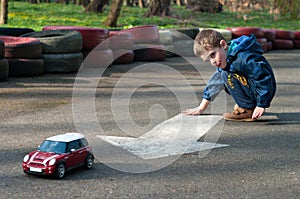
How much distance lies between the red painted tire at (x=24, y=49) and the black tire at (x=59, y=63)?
23cm

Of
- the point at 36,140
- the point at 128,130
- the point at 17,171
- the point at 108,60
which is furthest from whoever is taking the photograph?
the point at 108,60

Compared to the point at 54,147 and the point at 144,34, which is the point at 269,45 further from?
the point at 54,147

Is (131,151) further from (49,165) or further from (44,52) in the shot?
(44,52)

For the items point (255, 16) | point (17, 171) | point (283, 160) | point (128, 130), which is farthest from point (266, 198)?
point (255, 16)

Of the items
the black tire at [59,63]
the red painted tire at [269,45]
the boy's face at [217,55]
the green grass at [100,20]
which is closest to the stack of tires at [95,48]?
the black tire at [59,63]

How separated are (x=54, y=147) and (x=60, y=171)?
17 centimetres

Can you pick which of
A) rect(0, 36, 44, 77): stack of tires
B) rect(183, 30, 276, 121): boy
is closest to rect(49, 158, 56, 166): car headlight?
rect(183, 30, 276, 121): boy

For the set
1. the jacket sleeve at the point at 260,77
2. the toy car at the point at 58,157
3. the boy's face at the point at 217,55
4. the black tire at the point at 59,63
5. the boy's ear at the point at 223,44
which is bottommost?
the black tire at the point at 59,63

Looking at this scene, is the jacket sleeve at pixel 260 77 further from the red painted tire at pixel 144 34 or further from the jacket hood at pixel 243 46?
the red painted tire at pixel 144 34

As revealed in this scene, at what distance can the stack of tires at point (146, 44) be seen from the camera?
12.5 m

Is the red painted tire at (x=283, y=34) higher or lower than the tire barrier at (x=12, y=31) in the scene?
lower

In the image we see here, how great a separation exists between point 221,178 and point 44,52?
5971mm

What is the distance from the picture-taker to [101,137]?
525cm

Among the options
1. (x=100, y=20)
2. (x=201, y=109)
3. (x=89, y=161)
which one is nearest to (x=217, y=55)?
(x=201, y=109)
